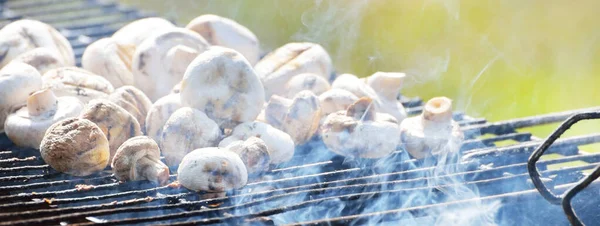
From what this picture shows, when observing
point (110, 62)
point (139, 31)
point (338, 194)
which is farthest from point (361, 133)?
point (139, 31)

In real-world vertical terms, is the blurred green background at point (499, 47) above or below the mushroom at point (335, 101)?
below

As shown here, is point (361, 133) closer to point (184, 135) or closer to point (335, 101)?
point (335, 101)

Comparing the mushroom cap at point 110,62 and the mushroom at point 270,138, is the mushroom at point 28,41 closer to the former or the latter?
the mushroom cap at point 110,62

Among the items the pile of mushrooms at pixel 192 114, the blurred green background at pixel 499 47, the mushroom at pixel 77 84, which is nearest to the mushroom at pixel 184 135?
the pile of mushrooms at pixel 192 114

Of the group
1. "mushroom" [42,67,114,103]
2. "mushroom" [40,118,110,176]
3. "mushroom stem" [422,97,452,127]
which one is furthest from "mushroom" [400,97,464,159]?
"mushroom" [42,67,114,103]

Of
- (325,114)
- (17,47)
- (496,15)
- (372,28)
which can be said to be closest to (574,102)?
(496,15)

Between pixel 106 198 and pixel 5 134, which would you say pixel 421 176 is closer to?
pixel 106 198
